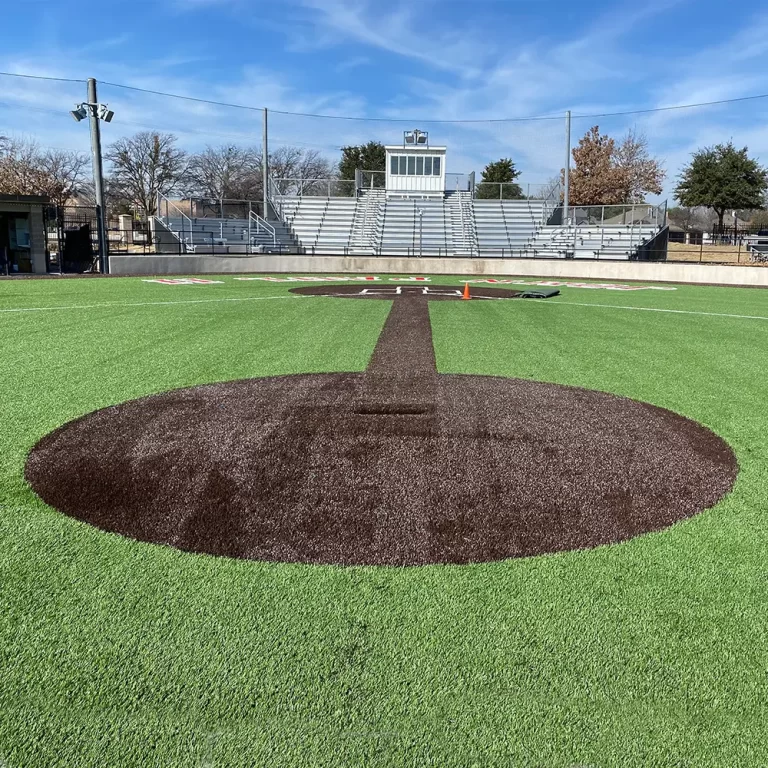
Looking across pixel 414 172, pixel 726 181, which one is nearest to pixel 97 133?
pixel 414 172

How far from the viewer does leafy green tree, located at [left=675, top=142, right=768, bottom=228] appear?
177ft

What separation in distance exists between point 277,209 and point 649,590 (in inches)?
1535

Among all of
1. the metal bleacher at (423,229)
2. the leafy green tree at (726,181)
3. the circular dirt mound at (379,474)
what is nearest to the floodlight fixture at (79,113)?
the metal bleacher at (423,229)

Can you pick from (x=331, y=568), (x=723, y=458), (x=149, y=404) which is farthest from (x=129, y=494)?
(x=723, y=458)

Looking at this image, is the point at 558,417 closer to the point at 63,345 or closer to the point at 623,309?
the point at 63,345

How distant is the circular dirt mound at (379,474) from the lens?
301 centimetres

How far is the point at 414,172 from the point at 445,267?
18.9m

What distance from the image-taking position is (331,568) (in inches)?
107

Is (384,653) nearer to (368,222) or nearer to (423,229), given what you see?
(423,229)

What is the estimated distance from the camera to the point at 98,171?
73.4 feet

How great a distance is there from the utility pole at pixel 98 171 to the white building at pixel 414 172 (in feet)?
78.6

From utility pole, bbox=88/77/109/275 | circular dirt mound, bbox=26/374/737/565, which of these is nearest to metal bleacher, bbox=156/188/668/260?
utility pole, bbox=88/77/109/275

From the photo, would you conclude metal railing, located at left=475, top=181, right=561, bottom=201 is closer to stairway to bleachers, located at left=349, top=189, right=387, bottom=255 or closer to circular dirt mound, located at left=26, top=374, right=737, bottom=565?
stairway to bleachers, located at left=349, top=189, right=387, bottom=255

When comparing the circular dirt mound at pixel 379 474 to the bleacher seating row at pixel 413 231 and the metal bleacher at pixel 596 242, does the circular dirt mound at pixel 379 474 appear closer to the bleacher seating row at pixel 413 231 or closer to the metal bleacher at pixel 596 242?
the bleacher seating row at pixel 413 231
